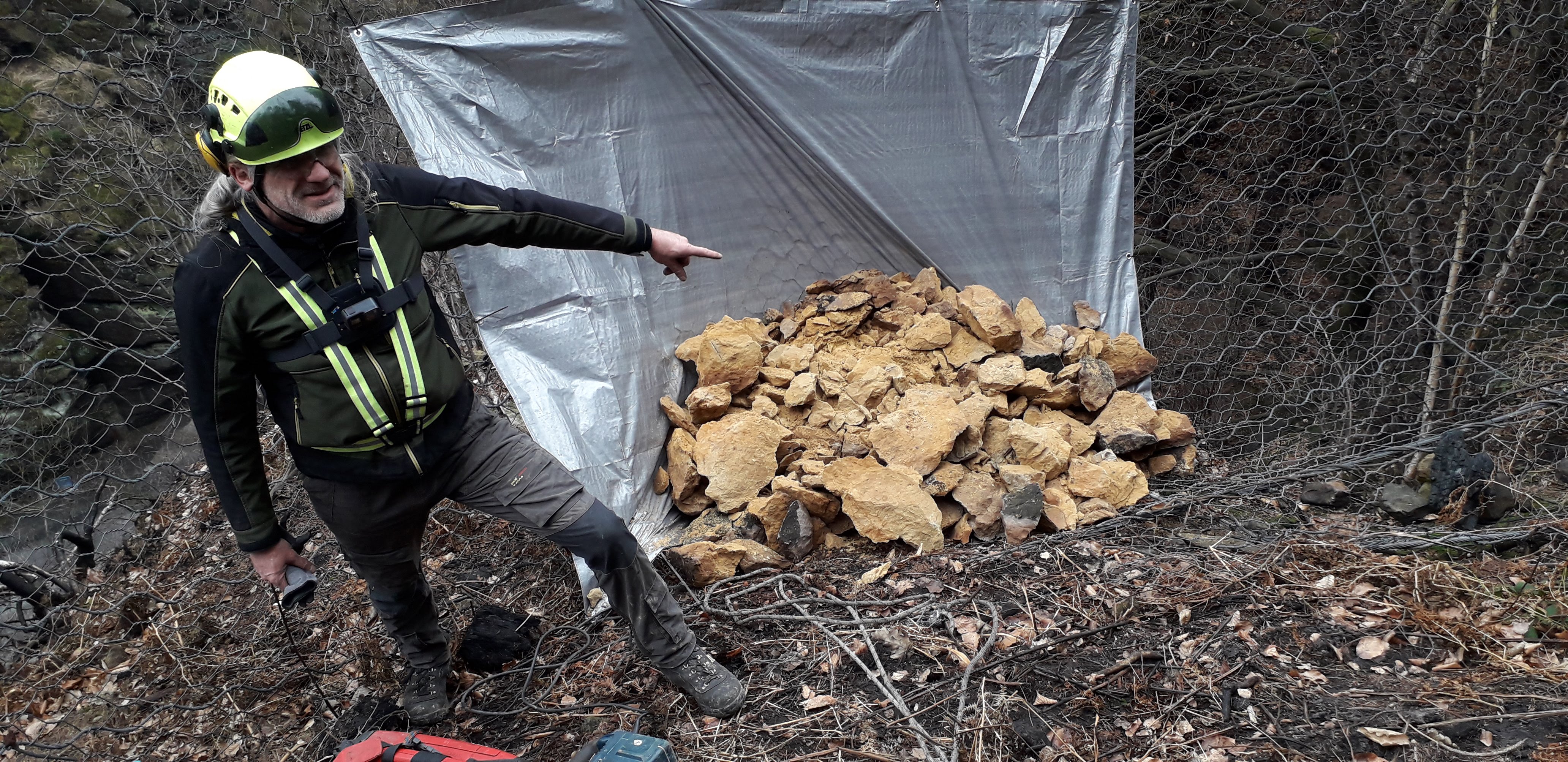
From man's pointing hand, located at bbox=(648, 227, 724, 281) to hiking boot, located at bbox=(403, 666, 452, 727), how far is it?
131cm

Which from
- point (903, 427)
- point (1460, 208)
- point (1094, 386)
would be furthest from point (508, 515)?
point (1460, 208)

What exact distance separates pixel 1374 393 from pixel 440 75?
4174 millimetres

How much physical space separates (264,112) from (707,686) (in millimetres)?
1628

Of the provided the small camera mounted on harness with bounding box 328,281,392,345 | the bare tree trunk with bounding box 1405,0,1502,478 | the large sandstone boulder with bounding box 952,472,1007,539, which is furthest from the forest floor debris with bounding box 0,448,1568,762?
the bare tree trunk with bounding box 1405,0,1502,478

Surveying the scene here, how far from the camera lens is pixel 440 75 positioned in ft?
9.13

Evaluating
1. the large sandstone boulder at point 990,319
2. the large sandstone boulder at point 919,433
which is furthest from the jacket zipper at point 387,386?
the large sandstone boulder at point 990,319

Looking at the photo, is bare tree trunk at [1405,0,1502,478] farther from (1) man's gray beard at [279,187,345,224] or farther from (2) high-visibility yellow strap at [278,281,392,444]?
(1) man's gray beard at [279,187,345,224]

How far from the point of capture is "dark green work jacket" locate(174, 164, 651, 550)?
1.76 metres

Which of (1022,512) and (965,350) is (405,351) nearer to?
(1022,512)

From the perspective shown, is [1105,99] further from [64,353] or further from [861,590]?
[64,353]

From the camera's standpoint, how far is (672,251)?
2.24m

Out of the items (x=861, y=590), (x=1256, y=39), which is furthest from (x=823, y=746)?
(x=1256, y=39)

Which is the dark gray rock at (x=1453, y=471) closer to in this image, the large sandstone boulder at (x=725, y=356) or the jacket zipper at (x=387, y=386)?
the large sandstone boulder at (x=725, y=356)

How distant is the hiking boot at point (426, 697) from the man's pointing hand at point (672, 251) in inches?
51.7
